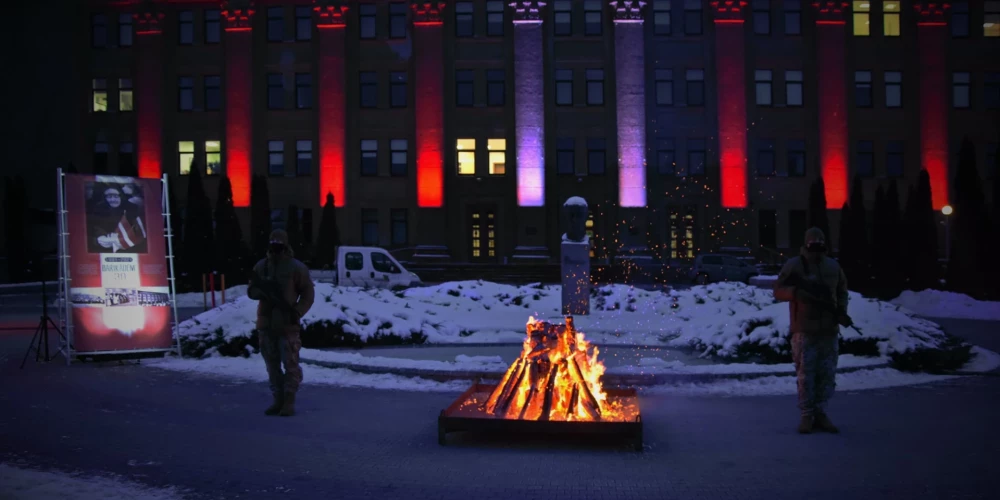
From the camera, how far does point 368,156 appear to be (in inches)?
1928

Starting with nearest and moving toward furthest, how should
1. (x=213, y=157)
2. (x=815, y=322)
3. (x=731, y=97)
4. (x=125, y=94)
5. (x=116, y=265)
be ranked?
(x=815, y=322)
(x=116, y=265)
(x=731, y=97)
(x=213, y=157)
(x=125, y=94)

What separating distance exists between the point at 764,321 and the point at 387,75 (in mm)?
37652

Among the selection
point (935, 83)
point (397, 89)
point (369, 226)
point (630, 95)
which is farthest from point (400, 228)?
point (935, 83)

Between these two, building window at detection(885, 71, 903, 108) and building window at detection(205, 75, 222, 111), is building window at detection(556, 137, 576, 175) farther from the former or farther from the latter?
building window at detection(205, 75, 222, 111)

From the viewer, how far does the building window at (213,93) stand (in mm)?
49750

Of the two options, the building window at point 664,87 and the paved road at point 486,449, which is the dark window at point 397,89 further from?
the paved road at point 486,449

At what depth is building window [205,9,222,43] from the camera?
49562 millimetres

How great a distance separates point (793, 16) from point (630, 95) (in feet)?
34.7

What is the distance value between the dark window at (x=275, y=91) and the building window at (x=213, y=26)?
3.97 m

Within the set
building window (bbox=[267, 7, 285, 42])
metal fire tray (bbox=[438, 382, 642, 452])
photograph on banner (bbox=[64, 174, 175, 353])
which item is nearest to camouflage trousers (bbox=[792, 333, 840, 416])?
metal fire tray (bbox=[438, 382, 642, 452])

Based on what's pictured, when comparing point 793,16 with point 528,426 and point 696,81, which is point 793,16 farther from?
point 528,426

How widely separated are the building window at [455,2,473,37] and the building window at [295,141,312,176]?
10.9m

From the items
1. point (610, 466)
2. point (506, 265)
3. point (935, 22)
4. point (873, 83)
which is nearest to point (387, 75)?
point (506, 265)

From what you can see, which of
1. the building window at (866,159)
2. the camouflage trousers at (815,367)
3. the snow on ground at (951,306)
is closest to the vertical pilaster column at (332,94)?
the building window at (866,159)
